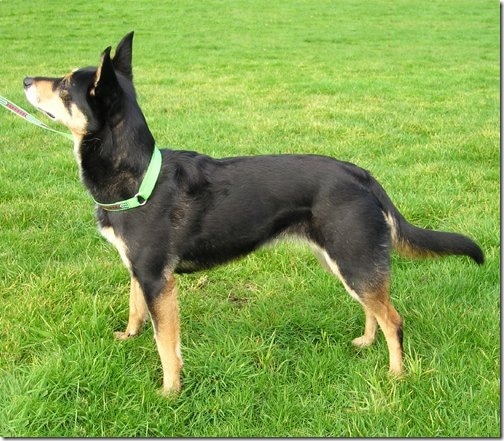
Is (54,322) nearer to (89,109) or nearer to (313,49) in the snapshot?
(89,109)

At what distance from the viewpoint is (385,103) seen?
38.0 feet

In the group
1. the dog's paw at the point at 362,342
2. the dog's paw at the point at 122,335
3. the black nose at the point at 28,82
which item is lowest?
the dog's paw at the point at 362,342

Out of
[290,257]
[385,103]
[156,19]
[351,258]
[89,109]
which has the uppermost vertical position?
[89,109]

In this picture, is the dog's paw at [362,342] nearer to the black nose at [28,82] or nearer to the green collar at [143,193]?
the green collar at [143,193]

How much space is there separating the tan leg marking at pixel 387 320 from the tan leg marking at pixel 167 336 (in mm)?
1277

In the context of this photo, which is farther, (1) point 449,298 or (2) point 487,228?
(2) point 487,228

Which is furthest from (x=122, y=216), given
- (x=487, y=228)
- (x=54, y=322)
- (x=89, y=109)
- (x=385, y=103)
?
(x=385, y=103)

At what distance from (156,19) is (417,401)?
26.3 metres

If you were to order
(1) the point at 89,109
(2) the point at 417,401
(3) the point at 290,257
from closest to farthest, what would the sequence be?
(2) the point at 417,401 < (1) the point at 89,109 < (3) the point at 290,257

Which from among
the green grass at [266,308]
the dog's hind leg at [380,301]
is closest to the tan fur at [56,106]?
the green grass at [266,308]

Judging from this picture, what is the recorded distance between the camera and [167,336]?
363 cm

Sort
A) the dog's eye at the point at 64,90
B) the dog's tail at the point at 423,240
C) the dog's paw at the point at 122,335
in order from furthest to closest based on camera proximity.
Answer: the dog's paw at the point at 122,335
the dog's tail at the point at 423,240
the dog's eye at the point at 64,90

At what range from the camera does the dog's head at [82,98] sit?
3636 mm

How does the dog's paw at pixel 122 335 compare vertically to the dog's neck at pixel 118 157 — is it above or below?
below
